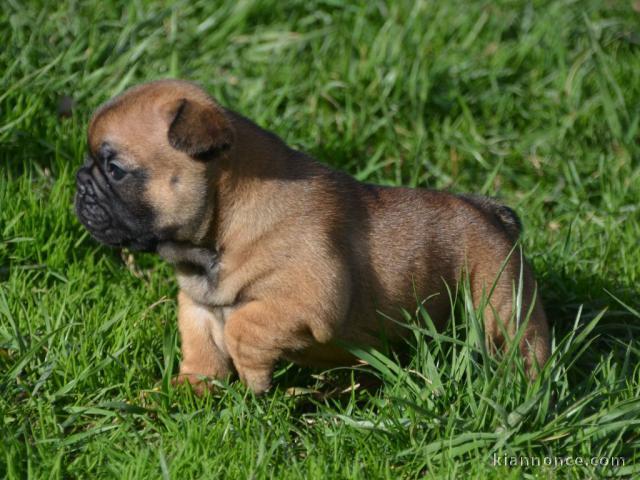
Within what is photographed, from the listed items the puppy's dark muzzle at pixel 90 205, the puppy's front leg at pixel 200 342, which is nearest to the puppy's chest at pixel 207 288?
the puppy's front leg at pixel 200 342

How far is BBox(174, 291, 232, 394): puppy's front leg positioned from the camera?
5309 millimetres

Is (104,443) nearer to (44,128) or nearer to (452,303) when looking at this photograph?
(452,303)

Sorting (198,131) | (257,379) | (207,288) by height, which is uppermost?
(198,131)

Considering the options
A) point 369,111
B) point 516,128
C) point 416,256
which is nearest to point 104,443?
point 416,256

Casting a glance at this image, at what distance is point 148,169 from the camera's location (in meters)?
4.82

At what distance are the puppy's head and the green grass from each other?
0.65 metres

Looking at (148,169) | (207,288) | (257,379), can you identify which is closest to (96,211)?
(148,169)

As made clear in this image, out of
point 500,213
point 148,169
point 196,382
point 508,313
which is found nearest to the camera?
point 148,169

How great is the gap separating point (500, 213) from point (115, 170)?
88.6 inches

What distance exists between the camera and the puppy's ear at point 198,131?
15.2ft

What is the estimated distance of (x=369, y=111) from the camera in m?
7.50

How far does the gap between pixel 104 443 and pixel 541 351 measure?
7.74 ft

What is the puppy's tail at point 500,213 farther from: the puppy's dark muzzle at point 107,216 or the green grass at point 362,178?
the puppy's dark muzzle at point 107,216

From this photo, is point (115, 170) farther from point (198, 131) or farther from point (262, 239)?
point (262, 239)
